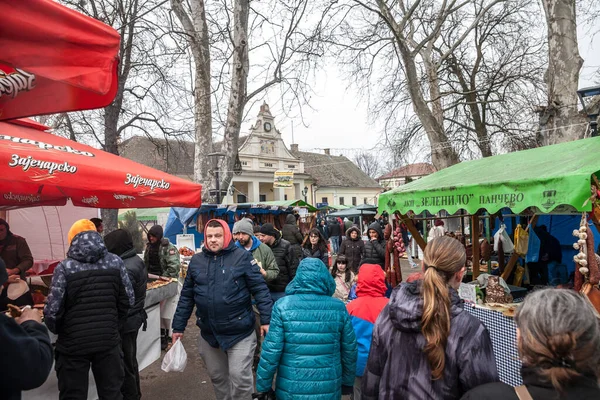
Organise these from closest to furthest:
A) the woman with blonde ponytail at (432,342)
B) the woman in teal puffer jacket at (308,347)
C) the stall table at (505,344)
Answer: the woman with blonde ponytail at (432,342), the woman in teal puffer jacket at (308,347), the stall table at (505,344)

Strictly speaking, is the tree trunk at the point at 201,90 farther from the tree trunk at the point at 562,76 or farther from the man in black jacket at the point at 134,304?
the tree trunk at the point at 562,76

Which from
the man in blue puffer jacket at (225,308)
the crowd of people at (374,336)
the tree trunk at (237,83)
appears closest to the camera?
the crowd of people at (374,336)

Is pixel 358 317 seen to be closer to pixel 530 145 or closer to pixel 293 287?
pixel 293 287

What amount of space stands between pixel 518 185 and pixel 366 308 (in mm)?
1903

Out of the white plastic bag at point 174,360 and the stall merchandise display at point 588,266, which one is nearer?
the stall merchandise display at point 588,266

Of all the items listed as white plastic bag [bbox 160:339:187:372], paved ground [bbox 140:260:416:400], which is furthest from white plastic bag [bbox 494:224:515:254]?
white plastic bag [bbox 160:339:187:372]

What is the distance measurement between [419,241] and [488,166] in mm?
1560

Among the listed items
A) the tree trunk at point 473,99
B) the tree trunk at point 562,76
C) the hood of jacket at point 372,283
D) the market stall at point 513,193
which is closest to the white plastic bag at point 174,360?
the hood of jacket at point 372,283

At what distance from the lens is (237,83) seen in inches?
357

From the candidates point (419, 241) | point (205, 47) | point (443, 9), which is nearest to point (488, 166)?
point (419, 241)

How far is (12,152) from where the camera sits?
3.22 meters

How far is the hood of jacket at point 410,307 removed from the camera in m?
1.88

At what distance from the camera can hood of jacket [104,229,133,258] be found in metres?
3.80

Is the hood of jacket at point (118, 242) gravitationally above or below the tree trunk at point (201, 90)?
below
